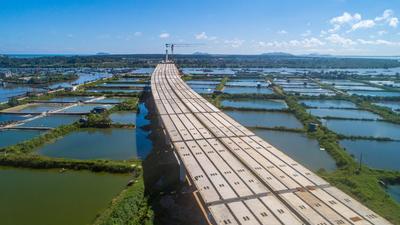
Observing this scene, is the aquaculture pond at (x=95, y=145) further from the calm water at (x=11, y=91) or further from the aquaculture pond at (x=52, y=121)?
the calm water at (x=11, y=91)

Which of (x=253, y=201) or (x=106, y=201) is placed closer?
(x=253, y=201)

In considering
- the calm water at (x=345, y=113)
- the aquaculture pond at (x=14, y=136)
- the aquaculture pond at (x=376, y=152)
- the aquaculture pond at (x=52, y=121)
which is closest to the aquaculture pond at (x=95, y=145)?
the aquaculture pond at (x=14, y=136)

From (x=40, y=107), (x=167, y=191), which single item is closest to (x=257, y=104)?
(x=40, y=107)

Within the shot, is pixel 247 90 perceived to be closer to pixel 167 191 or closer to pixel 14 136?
pixel 14 136

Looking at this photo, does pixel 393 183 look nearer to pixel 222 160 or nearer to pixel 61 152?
pixel 222 160

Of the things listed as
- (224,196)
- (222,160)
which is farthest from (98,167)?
(224,196)

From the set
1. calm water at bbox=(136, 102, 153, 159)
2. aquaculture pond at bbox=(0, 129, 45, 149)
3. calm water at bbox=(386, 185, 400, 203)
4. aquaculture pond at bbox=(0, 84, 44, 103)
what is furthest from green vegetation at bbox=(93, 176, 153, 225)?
aquaculture pond at bbox=(0, 84, 44, 103)
